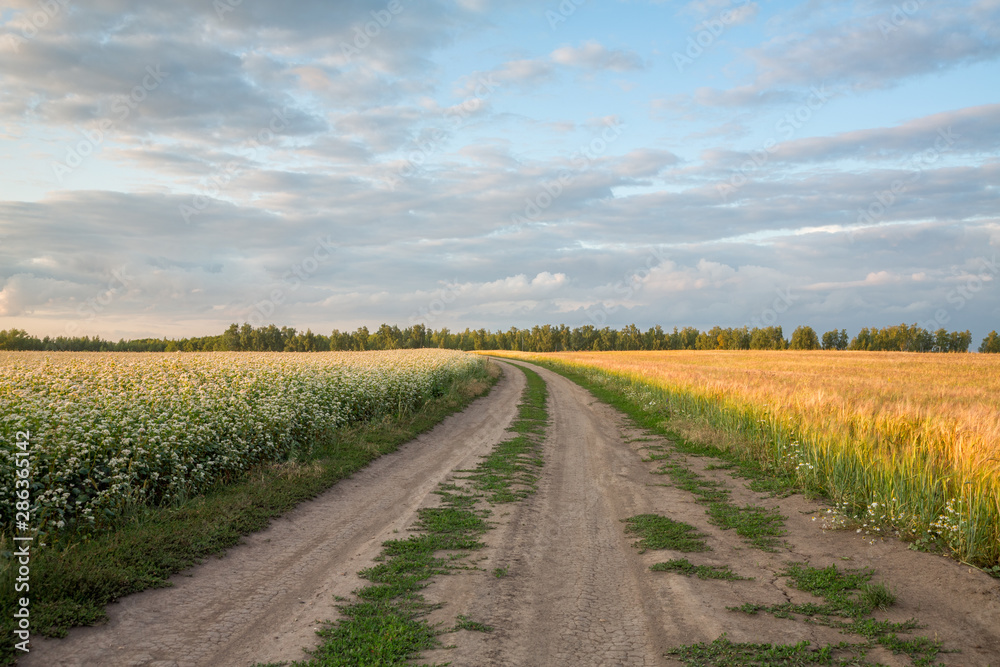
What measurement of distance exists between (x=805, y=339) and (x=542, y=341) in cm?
7239

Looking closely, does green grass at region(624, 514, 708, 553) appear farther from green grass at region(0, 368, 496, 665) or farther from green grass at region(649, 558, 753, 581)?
green grass at region(0, 368, 496, 665)

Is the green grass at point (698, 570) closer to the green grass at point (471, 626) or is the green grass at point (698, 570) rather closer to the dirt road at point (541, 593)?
the dirt road at point (541, 593)

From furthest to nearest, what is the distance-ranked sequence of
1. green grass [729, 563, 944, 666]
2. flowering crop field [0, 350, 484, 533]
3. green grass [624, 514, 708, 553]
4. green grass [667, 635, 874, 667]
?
green grass [624, 514, 708, 553], flowering crop field [0, 350, 484, 533], green grass [729, 563, 944, 666], green grass [667, 635, 874, 667]

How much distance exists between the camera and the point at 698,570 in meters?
6.84

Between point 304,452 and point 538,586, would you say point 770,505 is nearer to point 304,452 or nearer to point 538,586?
point 538,586

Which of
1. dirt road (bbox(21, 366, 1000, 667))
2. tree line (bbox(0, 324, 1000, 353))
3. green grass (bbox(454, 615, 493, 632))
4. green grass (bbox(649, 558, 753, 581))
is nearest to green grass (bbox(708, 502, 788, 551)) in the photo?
dirt road (bbox(21, 366, 1000, 667))

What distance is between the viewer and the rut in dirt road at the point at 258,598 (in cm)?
484

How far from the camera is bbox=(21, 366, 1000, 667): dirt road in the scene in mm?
4945

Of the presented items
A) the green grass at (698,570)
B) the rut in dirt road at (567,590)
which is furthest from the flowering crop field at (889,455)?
the rut in dirt road at (567,590)

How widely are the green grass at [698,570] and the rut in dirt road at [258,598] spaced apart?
3.91 meters

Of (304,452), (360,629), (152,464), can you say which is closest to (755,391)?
(304,452)

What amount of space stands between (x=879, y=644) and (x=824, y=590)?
47.4 inches

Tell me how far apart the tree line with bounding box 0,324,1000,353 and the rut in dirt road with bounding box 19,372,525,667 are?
62.3m

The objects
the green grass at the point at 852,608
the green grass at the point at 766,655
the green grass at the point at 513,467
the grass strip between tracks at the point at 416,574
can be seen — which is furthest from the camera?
the green grass at the point at 513,467
